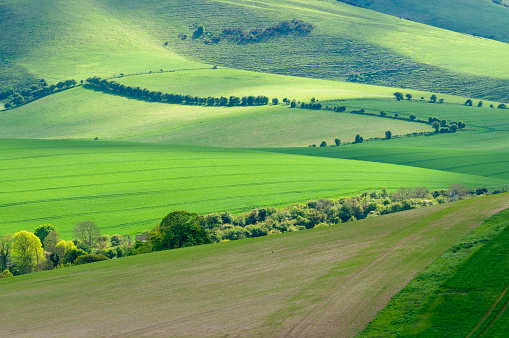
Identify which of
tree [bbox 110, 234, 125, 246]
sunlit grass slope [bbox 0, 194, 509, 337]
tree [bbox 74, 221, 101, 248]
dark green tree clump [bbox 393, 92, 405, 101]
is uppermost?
dark green tree clump [bbox 393, 92, 405, 101]

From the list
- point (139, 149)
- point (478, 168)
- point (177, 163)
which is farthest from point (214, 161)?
point (478, 168)

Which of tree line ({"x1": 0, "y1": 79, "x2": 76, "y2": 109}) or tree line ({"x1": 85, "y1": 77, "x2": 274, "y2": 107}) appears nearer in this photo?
tree line ({"x1": 85, "y1": 77, "x2": 274, "y2": 107})

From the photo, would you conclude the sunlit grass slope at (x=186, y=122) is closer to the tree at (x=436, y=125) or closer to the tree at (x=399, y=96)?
the tree at (x=436, y=125)

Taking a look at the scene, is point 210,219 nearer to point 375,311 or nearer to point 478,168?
point 375,311

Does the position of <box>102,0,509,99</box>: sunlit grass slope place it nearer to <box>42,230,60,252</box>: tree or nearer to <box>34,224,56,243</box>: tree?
<box>34,224,56,243</box>: tree

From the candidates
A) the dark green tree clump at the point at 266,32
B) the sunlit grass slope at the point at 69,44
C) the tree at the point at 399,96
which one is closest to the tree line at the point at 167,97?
the sunlit grass slope at the point at 69,44

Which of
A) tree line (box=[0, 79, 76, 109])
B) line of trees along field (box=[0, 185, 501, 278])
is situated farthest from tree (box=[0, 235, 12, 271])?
tree line (box=[0, 79, 76, 109])

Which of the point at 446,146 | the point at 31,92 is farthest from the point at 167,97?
the point at 446,146

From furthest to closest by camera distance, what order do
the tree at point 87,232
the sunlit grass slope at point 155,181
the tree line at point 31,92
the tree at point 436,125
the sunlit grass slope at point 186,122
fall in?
the tree line at point 31,92 < the sunlit grass slope at point 186,122 < the tree at point 436,125 < the sunlit grass slope at point 155,181 < the tree at point 87,232
